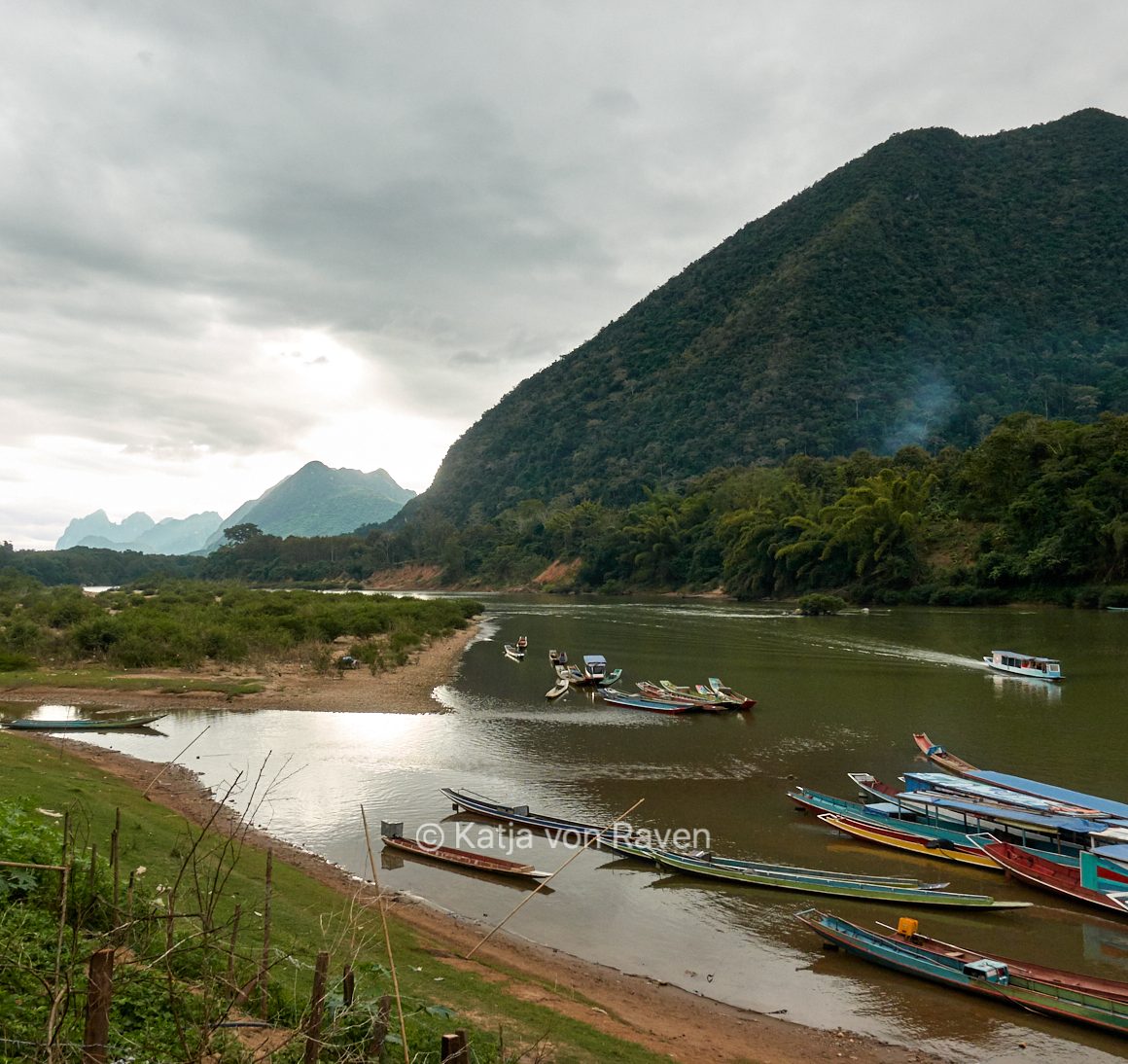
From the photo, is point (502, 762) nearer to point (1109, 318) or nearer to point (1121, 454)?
point (1121, 454)

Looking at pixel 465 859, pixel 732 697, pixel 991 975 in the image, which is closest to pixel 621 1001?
pixel 991 975

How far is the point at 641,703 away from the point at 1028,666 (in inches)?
785

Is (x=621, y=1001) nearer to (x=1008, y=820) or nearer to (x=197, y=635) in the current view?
(x=1008, y=820)

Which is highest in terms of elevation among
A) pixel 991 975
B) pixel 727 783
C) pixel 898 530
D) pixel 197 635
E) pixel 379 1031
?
pixel 898 530

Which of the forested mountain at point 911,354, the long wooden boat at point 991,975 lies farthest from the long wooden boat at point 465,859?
the forested mountain at point 911,354

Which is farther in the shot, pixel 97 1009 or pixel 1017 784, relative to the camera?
pixel 1017 784

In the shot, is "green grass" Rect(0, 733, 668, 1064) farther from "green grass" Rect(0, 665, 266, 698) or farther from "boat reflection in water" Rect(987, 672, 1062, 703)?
"boat reflection in water" Rect(987, 672, 1062, 703)

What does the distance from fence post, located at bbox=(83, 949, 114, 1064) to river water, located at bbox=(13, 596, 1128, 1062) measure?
9724 mm

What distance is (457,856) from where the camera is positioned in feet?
58.4

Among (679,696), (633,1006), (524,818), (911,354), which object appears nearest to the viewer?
(633,1006)

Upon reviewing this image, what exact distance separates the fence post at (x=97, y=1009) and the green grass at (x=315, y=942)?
1.17 m

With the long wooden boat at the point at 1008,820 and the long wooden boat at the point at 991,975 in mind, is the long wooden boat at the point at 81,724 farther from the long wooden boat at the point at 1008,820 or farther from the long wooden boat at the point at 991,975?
the long wooden boat at the point at 1008,820

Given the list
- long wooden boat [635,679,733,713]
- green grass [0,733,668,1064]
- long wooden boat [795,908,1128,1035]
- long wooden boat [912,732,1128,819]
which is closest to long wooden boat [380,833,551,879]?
green grass [0,733,668,1064]

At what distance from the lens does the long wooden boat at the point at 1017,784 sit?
1880 cm
